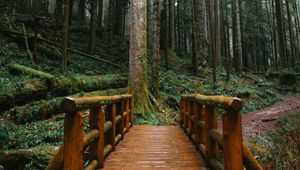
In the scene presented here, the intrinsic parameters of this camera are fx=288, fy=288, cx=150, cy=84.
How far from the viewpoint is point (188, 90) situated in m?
15.8

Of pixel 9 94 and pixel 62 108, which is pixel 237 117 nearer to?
pixel 62 108

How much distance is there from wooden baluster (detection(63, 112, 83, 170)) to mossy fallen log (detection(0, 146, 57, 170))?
10.6 feet

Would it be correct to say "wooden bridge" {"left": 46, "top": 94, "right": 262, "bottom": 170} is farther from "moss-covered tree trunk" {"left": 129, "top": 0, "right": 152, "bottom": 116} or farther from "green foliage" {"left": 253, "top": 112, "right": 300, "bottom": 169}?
"moss-covered tree trunk" {"left": 129, "top": 0, "right": 152, "bottom": 116}

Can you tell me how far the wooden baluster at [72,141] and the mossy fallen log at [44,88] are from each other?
6.84m

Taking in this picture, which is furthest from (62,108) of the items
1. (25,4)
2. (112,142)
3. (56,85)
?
(25,4)

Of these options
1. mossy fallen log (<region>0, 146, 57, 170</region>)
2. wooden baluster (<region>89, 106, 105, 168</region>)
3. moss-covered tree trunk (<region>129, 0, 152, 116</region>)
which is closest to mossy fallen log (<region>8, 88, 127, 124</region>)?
mossy fallen log (<region>0, 146, 57, 170</region>)

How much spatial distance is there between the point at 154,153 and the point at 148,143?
1058 millimetres

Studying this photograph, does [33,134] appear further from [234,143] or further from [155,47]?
[155,47]

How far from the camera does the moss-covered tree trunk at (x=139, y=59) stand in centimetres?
1063

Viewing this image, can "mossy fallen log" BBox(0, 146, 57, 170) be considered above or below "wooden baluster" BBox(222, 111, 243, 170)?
below

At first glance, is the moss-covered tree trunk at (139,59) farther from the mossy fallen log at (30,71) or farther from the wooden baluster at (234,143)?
the wooden baluster at (234,143)

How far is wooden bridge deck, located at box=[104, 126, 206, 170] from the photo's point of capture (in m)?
4.85

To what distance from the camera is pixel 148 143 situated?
679cm

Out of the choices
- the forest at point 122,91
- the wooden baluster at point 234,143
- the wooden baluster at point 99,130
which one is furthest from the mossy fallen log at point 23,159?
the wooden baluster at point 234,143
